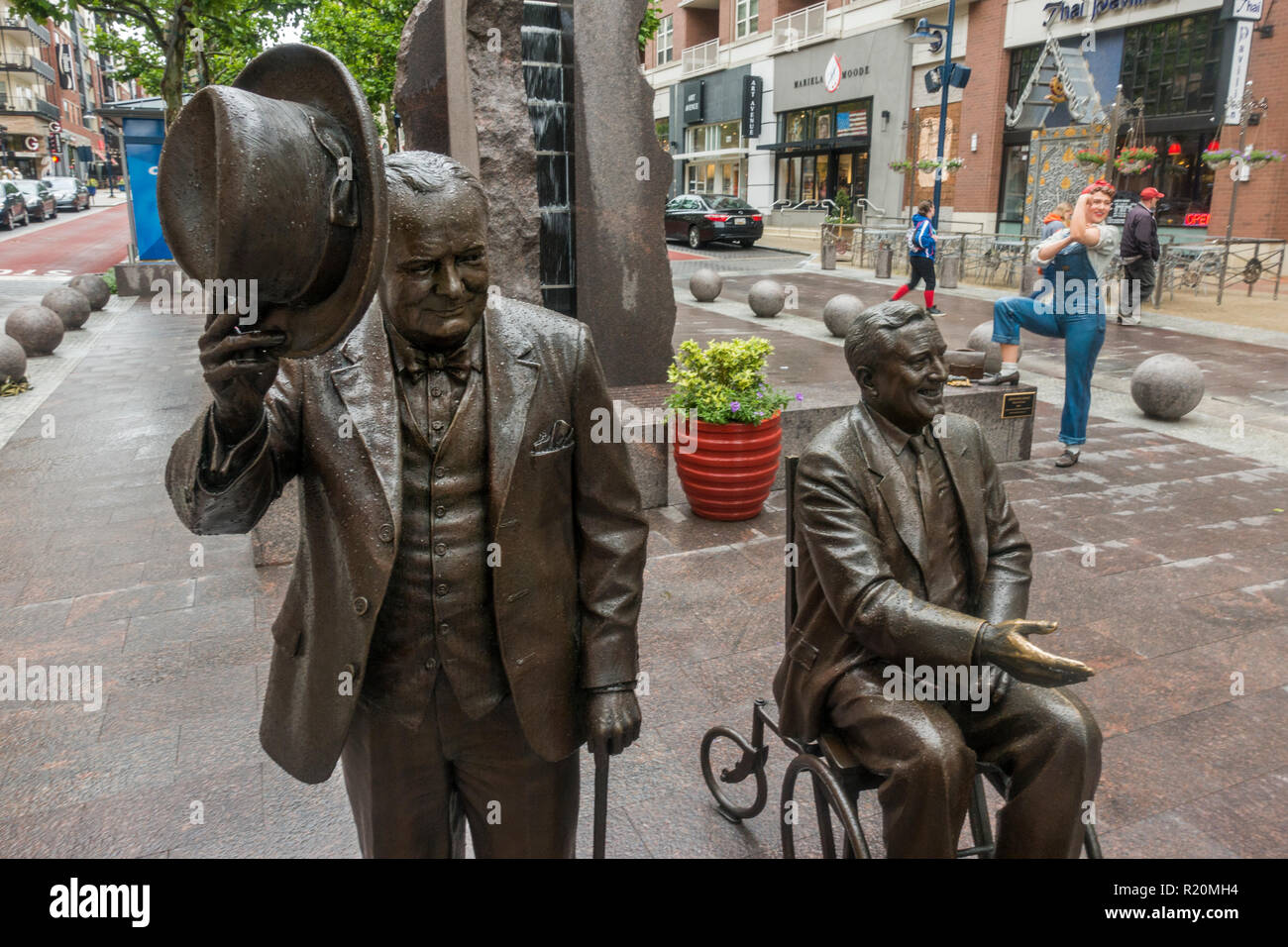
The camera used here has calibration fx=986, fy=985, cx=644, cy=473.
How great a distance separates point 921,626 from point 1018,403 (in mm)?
6428

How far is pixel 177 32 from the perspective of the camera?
1689 centimetres

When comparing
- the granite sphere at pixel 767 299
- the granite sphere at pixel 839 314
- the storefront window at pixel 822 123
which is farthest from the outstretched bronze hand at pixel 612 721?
the storefront window at pixel 822 123

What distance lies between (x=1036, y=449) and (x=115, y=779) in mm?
7838

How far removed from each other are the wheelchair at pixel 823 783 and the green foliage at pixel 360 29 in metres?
26.1

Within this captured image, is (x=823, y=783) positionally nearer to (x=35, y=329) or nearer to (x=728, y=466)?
(x=728, y=466)

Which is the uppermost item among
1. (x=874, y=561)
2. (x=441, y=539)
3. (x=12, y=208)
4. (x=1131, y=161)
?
(x=1131, y=161)

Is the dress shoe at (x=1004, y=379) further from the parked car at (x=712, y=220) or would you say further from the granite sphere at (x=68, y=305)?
the parked car at (x=712, y=220)

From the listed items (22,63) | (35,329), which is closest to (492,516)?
(35,329)

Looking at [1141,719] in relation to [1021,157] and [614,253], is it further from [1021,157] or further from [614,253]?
[1021,157]

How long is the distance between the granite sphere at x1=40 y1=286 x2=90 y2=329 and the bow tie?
50.7ft

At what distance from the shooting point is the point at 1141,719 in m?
4.52

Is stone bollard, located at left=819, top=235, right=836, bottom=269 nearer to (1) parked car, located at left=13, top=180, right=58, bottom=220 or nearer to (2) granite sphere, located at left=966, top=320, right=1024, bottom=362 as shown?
(2) granite sphere, located at left=966, top=320, right=1024, bottom=362

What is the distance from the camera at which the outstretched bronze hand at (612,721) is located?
2.38 metres
